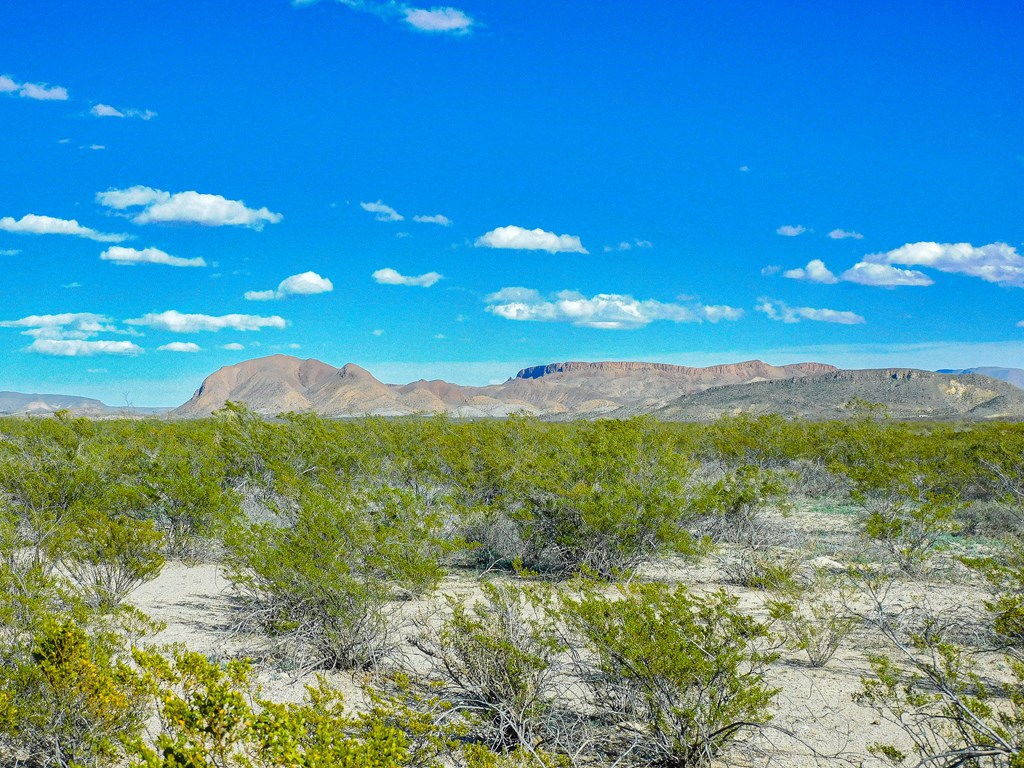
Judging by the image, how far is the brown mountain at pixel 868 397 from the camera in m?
74.1

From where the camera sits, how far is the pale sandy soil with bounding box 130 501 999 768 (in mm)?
5809

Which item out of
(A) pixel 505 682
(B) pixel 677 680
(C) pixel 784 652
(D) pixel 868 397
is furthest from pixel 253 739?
(D) pixel 868 397

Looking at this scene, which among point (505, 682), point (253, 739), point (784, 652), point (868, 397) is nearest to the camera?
point (253, 739)

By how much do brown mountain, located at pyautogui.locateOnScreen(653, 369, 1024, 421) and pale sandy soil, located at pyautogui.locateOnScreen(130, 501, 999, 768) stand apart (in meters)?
61.9

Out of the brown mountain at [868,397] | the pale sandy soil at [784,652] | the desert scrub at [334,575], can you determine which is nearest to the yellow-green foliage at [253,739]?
the pale sandy soil at [784,652]

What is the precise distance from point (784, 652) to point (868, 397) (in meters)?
79.8

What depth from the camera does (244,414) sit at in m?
18.5

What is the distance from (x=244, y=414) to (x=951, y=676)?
16935mm

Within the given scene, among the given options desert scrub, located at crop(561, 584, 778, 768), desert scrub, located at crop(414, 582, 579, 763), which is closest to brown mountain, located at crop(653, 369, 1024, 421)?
desert scrub, located at crop(414, 582, 579, 763)

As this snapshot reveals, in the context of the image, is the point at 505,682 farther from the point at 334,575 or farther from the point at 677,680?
the point at 334,575

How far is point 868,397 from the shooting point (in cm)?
7875

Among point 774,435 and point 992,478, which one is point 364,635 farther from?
point 774,435

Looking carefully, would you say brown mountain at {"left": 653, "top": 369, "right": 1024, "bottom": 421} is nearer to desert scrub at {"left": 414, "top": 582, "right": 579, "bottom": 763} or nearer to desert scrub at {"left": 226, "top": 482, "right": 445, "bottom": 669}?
desert scrub at {"left": 226, "top": 482, "right": 445, "bottom": 669}

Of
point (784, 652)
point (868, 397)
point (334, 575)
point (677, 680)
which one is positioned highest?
point (868, 397)
